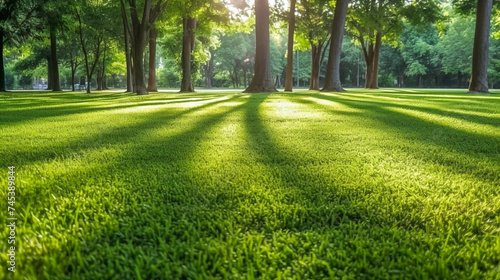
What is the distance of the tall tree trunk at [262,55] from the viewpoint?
56.3 ft

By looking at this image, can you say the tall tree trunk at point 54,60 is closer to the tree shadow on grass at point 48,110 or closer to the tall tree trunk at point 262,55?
the tall tree trunk at point 262,55

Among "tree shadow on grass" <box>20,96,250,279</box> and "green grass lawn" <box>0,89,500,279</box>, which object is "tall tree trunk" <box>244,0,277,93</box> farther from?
"tree shadow on grass" <box>20,96,250,279</box>

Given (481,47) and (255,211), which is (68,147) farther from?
(481,47)

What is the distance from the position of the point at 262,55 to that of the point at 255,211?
1642 centimetres

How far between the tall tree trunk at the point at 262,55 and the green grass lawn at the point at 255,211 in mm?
14267

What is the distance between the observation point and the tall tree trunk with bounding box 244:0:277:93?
56.3 ft

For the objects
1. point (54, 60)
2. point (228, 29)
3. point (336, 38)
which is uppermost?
point (228, 29)

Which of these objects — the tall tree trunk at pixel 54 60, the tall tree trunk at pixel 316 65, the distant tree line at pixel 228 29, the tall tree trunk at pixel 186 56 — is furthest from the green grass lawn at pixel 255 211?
the tall tree trunk at pixel 54 60

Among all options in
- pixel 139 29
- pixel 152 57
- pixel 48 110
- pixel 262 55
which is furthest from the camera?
pixel 152 57

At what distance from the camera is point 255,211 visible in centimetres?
162

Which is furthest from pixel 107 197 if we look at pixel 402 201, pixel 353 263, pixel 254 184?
pixel 402 201

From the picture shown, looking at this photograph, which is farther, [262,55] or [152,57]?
[152,57]

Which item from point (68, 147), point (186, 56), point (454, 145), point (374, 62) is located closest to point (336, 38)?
point (186, 56)

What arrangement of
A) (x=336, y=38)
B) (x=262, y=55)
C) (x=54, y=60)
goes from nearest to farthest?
(x=262, y=55) → (x=336, y=38) → (x=54, y=60)
